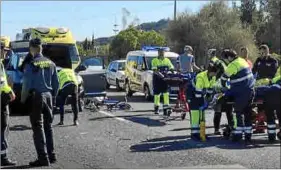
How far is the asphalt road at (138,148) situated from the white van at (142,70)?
22.5 ft

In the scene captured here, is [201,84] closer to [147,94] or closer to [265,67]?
[265,67]

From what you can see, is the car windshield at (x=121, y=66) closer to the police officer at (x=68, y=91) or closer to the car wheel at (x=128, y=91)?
the car wheel at (x=128, y=91)

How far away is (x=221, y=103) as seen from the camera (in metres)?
12.1

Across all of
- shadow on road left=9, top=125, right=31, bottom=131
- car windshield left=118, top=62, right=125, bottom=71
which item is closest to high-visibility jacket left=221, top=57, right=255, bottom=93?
shadow on road left=9, top=125, right=31, bottom=131

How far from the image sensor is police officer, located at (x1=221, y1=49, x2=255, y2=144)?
11320 millimetres

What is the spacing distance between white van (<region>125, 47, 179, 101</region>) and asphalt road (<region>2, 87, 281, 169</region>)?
22.5 ft

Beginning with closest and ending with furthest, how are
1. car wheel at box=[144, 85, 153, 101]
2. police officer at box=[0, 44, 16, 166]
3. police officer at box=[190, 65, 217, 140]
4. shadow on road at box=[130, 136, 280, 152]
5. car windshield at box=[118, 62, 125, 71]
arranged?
1. police officer at box=[0, 44, 16, 166]
2. shadow on road at box=[130, 136, 280, 152]
3. police officer at box=[190, 65, 217, 140]
4. car wheel at box=[144, 85, 153, 101]
5. car windshield at box=[118, 62, 125, 71]

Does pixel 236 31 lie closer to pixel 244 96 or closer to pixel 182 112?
pixel 182 112

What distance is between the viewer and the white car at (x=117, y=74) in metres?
27.8

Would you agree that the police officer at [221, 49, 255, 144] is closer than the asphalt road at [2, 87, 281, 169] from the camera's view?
No

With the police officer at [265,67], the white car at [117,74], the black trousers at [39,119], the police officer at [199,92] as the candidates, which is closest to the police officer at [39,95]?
the black trousers at [39,119]

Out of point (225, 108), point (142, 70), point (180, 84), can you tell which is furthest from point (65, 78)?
point (142, 70)

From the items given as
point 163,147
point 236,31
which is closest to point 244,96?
point 163,147

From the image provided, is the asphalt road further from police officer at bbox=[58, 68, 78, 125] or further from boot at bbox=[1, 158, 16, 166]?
police officer at bbox=[58, 68, 78, 125]
